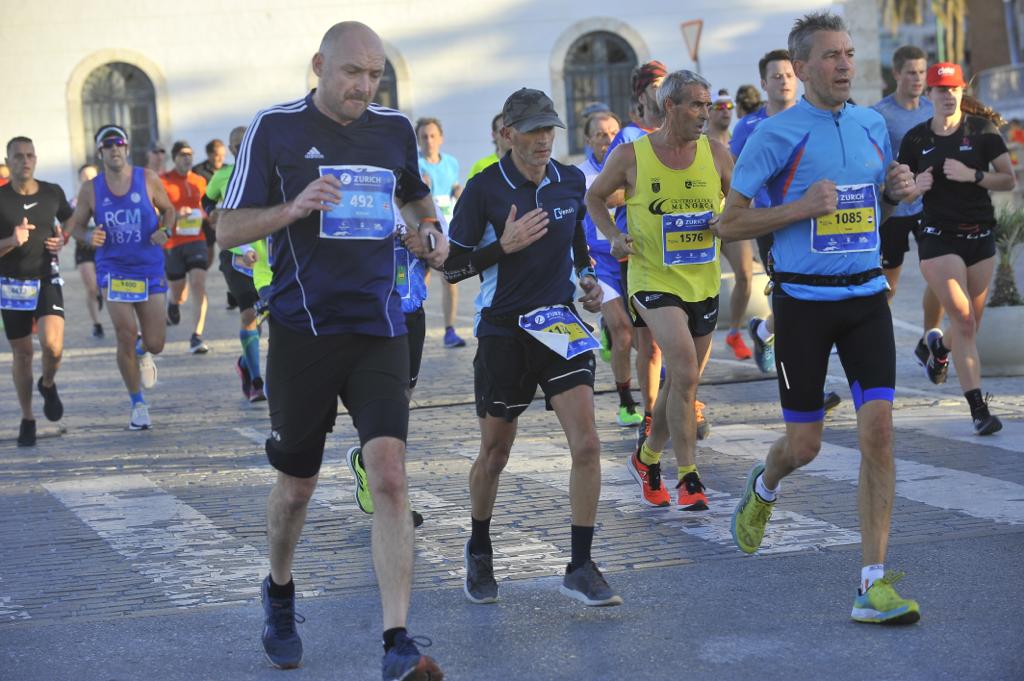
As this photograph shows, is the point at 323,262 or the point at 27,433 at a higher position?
the point at 323,262

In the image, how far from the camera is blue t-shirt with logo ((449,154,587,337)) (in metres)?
6.03

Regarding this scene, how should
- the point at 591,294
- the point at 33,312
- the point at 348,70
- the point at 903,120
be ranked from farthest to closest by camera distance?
the point at 33,312
the point at 903,120
the point at 591,294
the point at 348,70

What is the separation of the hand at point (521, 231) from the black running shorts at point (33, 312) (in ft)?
18.6

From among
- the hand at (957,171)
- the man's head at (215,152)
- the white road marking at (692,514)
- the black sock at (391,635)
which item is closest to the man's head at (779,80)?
the hand at (957,171)

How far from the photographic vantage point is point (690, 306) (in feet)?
24.7

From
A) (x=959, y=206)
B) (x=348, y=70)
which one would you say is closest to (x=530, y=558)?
(x=348, y=70)

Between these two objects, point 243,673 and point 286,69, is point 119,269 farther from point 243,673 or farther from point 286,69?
point 286,69

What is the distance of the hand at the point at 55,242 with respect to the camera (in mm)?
10867

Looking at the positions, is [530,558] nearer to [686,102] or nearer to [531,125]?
[531,125]

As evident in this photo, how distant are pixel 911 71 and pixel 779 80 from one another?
0.84 m

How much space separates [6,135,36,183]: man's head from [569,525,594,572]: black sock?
645cm

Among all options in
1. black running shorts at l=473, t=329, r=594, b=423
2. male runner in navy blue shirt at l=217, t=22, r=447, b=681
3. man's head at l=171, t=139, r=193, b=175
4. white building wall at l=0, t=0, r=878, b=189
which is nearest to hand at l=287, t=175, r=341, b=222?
male runner in navy blue shirt at l=217, t=22, r=447, b=681

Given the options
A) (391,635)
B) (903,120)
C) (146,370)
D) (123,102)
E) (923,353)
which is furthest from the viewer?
(123,102)

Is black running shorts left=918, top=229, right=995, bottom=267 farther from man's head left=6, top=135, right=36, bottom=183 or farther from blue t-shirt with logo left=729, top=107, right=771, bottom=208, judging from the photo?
man's head left=6, top=135, right=36, bottom=183
